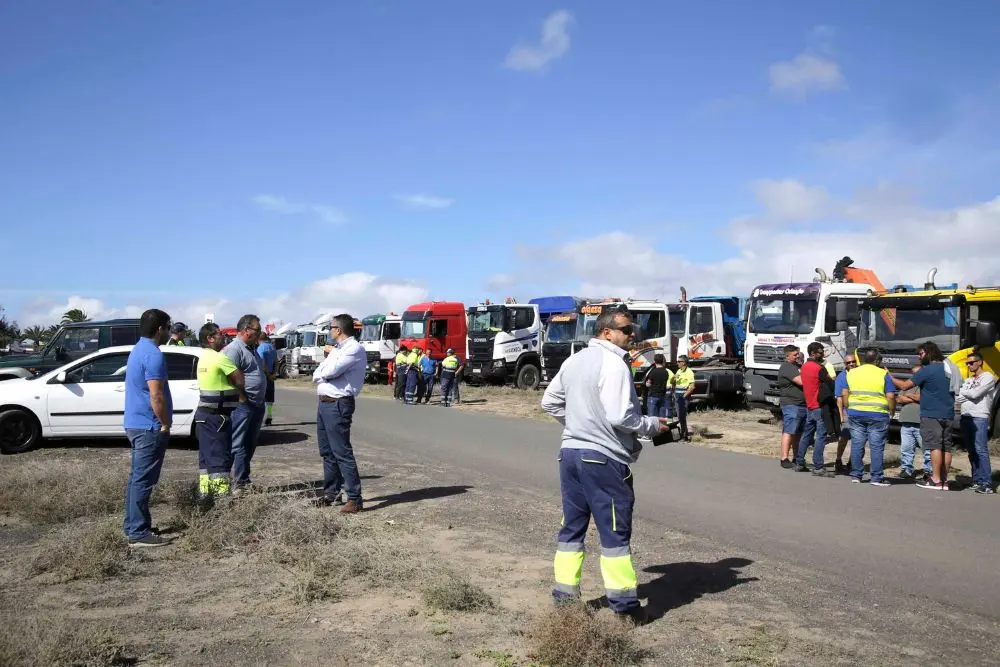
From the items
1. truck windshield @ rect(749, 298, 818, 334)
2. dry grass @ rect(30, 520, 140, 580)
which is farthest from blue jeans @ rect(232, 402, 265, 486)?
truck windshield @ rect(749, 298, 818, 334)

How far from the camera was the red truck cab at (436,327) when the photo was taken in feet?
104

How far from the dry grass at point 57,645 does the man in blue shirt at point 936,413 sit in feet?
29.9

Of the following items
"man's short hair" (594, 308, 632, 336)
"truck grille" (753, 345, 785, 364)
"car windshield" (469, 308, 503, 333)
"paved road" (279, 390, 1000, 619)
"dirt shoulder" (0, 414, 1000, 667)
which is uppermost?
"car windshield" (469, 308, 503, 333)

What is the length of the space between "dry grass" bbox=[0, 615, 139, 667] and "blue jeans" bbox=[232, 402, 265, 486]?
3981 mm

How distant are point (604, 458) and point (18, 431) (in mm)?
10653

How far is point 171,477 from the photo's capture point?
32.4 ft

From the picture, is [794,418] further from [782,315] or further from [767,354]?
[782,315]

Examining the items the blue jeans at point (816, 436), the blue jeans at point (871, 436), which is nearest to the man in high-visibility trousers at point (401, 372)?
the blue jeans at point (816, 436)

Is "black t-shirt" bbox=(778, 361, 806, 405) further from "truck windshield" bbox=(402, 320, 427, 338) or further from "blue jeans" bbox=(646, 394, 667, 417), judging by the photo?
"truck windshield" bbox=(402, 320, 427, 338)

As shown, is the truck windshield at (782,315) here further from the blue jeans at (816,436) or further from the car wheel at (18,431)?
the car wheel at (18,431)

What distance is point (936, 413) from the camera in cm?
1025

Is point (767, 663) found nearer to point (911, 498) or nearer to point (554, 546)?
point (554, 546)

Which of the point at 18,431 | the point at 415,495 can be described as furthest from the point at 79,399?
the point at 415,495

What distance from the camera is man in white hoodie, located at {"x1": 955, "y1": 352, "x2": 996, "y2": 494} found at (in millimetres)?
10070
